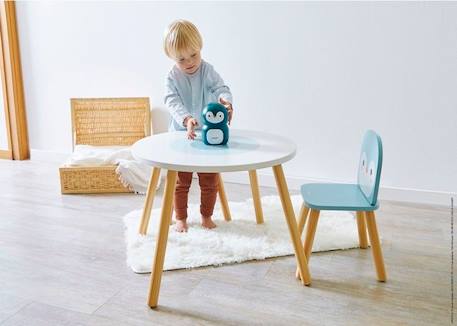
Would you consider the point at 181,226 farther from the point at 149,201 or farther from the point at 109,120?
the point at 109,120

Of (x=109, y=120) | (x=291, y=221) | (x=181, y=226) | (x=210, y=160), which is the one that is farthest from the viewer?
(x=109, y=120)

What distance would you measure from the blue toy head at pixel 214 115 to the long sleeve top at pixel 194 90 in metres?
0.25

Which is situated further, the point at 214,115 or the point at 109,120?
the point at 109,120

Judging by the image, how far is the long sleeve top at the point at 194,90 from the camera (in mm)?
1952

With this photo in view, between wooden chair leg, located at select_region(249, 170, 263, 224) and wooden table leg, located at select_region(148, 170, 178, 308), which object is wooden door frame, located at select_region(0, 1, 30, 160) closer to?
wooden chair leg, located at select_region(249, 170, 263, 224)

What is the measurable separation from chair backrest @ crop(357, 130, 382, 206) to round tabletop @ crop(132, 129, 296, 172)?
266 mm

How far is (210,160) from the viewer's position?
1.51 meters

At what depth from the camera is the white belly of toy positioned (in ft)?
5.56

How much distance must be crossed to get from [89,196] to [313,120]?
125 centimetres

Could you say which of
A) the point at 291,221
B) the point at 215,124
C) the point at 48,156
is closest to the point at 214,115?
the point at 215,124

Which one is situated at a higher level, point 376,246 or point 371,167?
point 371,167

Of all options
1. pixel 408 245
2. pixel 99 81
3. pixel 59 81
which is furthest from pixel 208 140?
pixel 59 81

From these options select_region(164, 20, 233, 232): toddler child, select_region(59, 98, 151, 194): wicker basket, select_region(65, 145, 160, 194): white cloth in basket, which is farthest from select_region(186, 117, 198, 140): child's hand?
select_region(59, 98, 151, 194): wicker basket

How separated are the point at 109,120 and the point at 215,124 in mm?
1413
